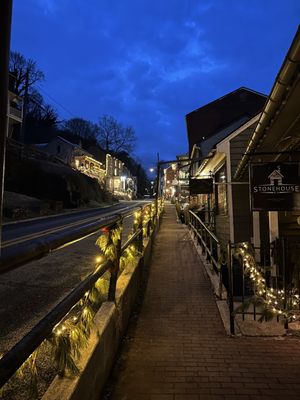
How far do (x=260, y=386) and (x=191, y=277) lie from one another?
482cm

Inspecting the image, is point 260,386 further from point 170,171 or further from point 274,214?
point 170,171

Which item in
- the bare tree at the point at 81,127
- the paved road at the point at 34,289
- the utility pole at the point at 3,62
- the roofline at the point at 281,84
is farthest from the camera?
the bare tree at the point at 81,127

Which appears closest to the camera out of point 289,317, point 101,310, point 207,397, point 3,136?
point 3,136

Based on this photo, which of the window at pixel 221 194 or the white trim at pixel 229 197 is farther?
the window at pixel 221 194

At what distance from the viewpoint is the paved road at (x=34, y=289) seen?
15.7 feet

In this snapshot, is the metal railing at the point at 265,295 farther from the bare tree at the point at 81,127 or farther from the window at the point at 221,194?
the bare tree at the point at 81,127

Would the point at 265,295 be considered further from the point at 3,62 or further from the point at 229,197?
the point at 229,197

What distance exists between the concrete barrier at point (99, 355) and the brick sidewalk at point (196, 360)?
0.25 metres

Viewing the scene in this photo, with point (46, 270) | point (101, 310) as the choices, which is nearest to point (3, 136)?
point (101, 310)

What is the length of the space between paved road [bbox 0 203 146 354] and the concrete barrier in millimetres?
1046

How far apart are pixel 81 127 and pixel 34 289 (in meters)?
103

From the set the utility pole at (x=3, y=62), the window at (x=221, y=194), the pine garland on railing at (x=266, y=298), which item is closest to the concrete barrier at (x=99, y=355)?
the utility pole at (x=3, y=62)

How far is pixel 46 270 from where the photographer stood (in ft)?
27.7

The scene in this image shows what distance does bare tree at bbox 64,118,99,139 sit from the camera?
340ft
